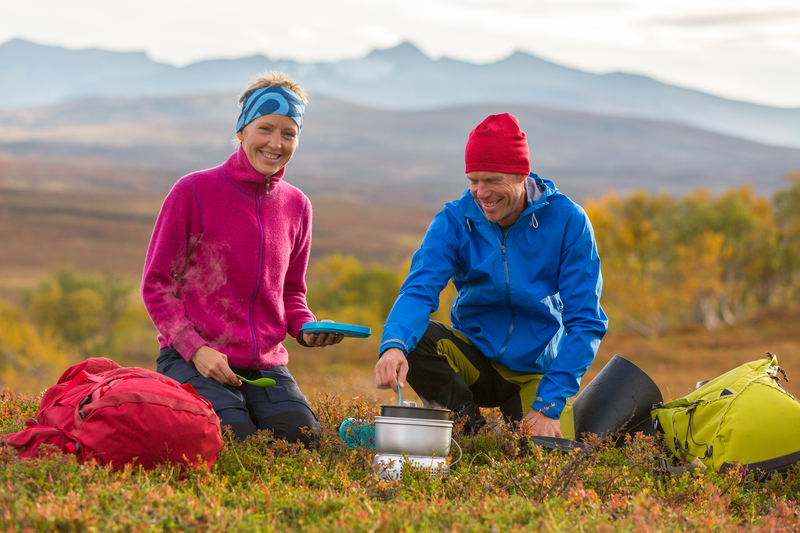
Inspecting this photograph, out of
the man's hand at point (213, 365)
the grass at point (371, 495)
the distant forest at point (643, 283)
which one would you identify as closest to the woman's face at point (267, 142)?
the man's hand at point (213, 365)

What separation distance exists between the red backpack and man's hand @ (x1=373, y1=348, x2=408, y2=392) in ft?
2.73

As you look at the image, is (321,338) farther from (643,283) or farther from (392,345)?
(643,283)

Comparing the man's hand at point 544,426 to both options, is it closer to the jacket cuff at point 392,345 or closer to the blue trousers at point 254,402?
the jacket cuff at point 392,345

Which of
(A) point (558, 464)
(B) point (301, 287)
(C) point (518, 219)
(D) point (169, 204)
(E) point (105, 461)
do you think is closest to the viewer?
(E) point (105, 461)

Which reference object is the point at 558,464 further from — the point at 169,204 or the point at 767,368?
the point at 169,204

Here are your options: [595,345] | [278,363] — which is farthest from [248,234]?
[595,345]

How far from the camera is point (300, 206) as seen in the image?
462 cm

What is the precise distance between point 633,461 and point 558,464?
49 cm

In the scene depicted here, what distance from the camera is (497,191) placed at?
164 inches

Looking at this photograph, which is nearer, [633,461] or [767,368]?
[633,461]

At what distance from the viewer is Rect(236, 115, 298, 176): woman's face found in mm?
4258

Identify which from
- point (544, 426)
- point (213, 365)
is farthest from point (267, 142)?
point (544, 426)

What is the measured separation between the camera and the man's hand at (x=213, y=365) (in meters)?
3.88

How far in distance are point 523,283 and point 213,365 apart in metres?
1.86
